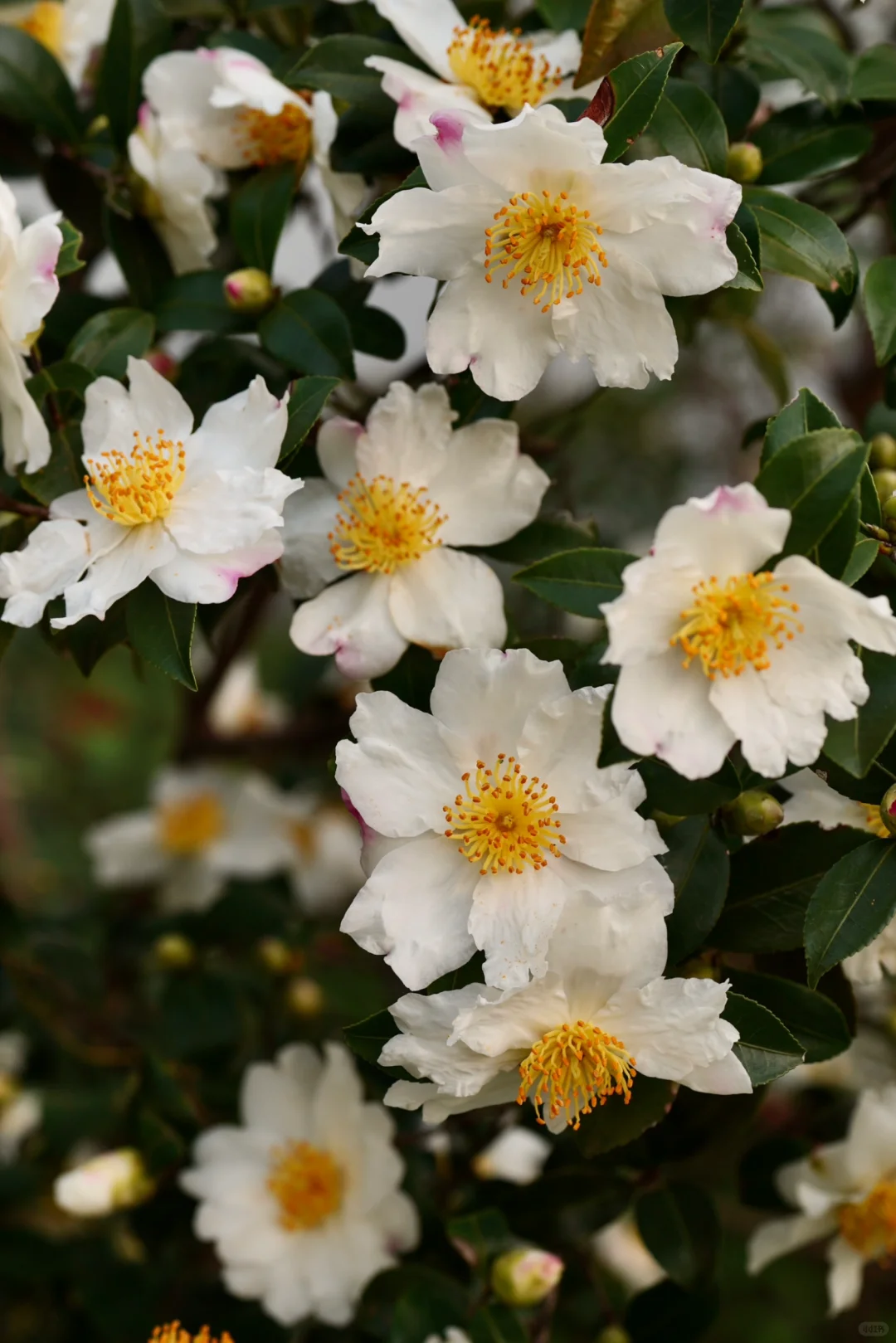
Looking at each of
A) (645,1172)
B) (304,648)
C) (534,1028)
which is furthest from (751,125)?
(645,1172)

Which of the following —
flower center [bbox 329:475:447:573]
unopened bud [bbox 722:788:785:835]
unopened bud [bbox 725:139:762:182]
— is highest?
unopened bud [bbox 725:139:762:182]

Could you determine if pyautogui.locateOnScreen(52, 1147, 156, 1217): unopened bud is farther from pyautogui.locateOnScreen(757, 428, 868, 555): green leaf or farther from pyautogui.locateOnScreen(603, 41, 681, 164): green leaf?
pyautogui.locateOnScreen(603, 41, 681, 164): green leaf

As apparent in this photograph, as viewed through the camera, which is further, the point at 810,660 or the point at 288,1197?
the point at 288,1197

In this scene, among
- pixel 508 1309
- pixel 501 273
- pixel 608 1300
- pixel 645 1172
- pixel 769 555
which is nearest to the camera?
pixel 769 555

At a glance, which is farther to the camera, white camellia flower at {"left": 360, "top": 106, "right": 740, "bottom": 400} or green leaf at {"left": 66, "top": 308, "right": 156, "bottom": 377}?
green leaf at {"left": 66, "top": 308, "right": 156, "bottom": 377}

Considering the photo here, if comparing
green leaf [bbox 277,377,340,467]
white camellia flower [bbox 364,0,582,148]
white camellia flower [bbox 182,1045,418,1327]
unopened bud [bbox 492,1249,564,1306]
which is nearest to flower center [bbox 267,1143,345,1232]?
white camellia flower [bbox 182,1045,418,1327]

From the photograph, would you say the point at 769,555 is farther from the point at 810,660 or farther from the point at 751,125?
the point at 751,125

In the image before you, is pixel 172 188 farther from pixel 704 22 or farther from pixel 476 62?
pixel 704 22
